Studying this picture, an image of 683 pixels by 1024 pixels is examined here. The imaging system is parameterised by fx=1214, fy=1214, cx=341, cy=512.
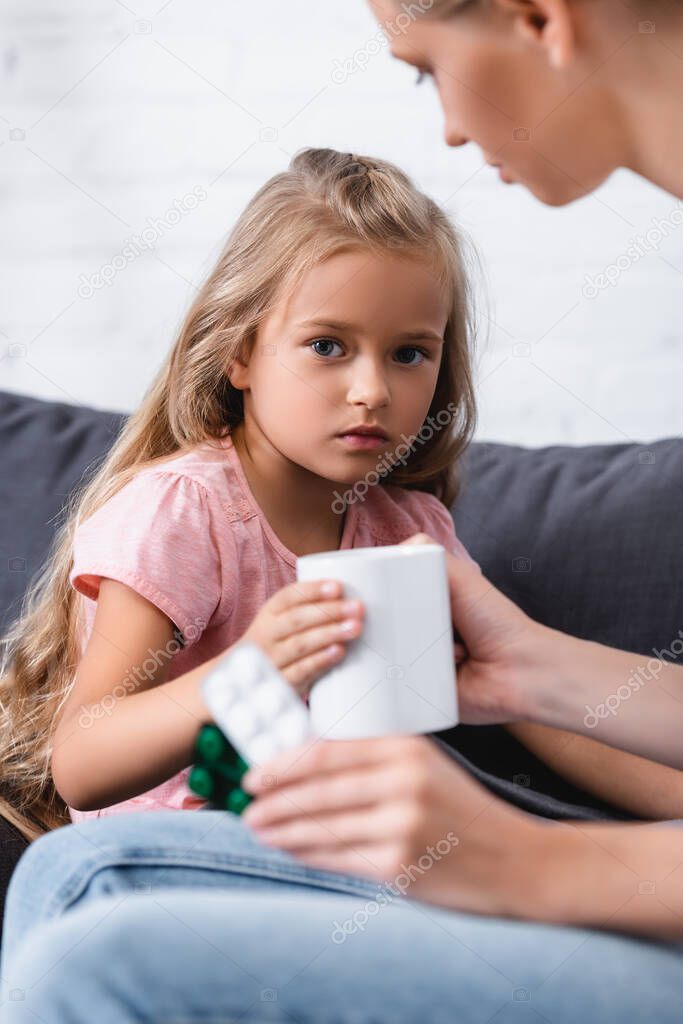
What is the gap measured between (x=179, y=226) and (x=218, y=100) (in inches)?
8.6

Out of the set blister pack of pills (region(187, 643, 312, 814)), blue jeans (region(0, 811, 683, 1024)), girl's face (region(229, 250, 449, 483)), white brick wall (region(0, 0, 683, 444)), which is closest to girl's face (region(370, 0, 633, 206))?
girl's face (region(229, 250, 449, 483))

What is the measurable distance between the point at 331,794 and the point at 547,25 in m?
0.50

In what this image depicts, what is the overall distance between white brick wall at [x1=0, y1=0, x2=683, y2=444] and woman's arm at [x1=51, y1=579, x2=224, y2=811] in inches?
34.7

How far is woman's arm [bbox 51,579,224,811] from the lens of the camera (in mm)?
958

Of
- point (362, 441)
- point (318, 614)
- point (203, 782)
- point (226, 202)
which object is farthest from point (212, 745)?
point (226, 202)

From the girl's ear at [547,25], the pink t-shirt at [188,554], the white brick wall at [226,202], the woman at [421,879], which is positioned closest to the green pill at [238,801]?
the woman at [421,879]

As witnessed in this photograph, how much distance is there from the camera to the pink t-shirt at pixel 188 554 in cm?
111

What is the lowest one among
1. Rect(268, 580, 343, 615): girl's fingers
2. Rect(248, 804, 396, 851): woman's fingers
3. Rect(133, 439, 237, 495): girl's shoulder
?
Rect(133, 439, 237, 495): girl's shoulder

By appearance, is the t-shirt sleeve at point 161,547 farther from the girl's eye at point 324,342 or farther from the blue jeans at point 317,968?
the blue jeans at point 317,968

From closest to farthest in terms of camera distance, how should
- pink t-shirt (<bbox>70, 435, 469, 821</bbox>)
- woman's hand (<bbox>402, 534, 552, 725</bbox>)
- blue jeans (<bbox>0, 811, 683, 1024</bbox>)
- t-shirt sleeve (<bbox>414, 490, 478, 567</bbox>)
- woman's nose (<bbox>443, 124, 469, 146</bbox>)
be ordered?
blue jeans (<bbox>0, 811, 683, 1024</bbox>) < woman's nose (<bbox>443, 124, 469, 146</bbox>) < woman's hand (<bbox>402, 534, 552, 725</bbox>) < pink t-shirt (<bbox>70, 435, 469, 821</bbox>) < t-shirt sleeve (<bbox>414, 490, 478, 567</bbox>)

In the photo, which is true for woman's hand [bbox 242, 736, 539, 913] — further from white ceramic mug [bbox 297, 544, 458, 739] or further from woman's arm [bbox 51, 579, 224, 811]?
woman's arm [bbox 51, 579, 224, 811]

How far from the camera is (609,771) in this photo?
120 cm

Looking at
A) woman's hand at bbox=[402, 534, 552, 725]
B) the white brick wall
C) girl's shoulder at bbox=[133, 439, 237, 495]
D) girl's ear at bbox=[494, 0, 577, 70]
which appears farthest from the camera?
the white brick wall

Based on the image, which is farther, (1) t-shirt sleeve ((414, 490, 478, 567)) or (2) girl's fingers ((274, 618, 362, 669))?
(1) t-shirt sleeve ((414, 490, 478, 567))
